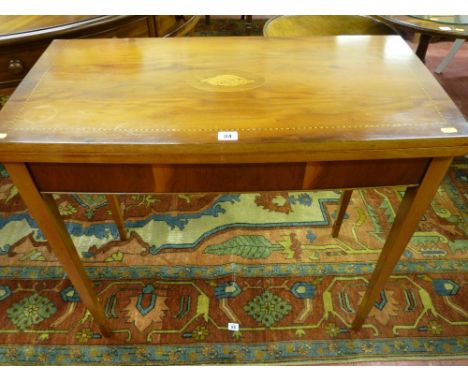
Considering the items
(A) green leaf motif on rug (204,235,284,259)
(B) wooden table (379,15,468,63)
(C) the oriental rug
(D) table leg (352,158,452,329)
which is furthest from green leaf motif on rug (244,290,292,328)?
(B) wooden table (379,15,468,63)

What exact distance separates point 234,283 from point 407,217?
687mm

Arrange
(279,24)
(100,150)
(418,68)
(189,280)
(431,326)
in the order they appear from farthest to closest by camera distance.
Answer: (279,24) → (189,280) → (431,326) → (418,68) → (100,150)

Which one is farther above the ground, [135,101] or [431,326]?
[135,101]

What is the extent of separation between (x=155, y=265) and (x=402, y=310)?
895mm

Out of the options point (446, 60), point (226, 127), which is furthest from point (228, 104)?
point (446, 60)

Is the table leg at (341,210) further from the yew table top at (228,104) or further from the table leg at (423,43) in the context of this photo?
the table leg at (423,43)

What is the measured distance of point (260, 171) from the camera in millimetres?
724

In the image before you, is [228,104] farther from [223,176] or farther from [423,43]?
[423,43]

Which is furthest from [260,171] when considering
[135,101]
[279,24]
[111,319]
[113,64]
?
[279,24]

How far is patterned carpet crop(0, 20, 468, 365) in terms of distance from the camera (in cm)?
117

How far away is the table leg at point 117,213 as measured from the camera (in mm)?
1324

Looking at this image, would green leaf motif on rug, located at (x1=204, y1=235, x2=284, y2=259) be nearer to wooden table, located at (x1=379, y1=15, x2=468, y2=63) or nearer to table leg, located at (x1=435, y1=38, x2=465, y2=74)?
wooden table, located at (x1=379, y1=15, x2=468, y2=63)

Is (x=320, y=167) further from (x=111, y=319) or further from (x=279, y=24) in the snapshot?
(x=279, y=24)

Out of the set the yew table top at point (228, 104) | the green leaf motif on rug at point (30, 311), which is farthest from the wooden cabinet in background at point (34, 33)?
the green leaf motif on rug at point (30, 311)
